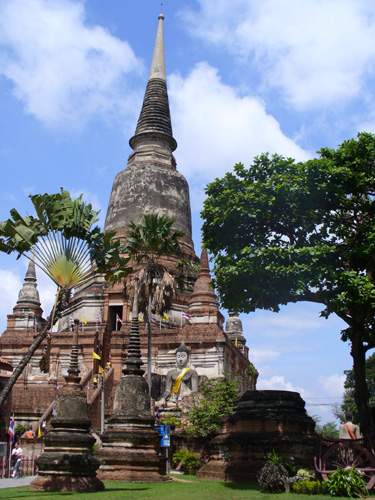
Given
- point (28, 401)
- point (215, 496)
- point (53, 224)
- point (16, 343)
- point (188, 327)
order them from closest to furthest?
1. point (215, 496)
2. point (53, 224)
3. point (28, 401)
4. point (188, 327)
5. point (16, 343)

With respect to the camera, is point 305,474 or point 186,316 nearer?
point 305,474

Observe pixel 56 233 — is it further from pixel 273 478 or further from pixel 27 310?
pixel 27 310

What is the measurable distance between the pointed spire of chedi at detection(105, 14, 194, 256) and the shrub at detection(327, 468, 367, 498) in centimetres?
3246

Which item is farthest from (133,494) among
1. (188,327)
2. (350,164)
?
(188,327)

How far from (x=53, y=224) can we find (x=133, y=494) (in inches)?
274

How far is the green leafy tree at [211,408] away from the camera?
25.7 meters

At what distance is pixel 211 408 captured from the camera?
27.1 metres

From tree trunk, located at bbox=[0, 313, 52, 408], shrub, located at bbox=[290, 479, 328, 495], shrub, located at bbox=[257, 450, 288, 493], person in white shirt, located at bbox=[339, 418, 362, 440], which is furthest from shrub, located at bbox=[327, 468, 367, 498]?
tree trunk, located at bbox=[0, 313, 52, 408]

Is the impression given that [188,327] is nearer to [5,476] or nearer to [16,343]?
[16,343]

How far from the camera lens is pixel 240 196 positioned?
1777 centimetres

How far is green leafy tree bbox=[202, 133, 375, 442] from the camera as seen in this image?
→ 16.5 m

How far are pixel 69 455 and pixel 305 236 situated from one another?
8889 millimetres

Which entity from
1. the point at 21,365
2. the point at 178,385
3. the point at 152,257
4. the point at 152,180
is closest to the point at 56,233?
the point at 21,365

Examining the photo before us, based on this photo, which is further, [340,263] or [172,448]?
[172,448]
